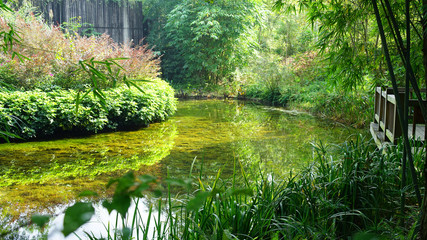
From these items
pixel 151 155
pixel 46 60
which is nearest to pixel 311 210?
pixel 151 155

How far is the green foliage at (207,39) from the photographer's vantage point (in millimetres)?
16109

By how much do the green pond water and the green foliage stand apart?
8.03m

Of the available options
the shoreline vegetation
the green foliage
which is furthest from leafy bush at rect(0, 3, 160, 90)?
the green foliage

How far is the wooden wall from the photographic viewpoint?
1486 cm

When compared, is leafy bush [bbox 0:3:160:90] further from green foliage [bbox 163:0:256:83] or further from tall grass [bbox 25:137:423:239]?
green foliage [bbox 163:0:256:83]

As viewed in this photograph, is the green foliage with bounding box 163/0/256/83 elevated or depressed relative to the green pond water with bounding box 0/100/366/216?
elevated

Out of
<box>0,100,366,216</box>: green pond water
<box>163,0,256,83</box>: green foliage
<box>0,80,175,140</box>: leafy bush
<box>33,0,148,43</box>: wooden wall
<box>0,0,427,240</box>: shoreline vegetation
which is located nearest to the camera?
<box>0,0,427,240</box>: shoreline vegetation

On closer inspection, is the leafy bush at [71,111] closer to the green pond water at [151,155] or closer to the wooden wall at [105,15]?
the green pond water at [151,155]

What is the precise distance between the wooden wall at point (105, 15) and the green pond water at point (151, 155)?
8743mm

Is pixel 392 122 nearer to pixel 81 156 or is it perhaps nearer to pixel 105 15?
pixel 81 156

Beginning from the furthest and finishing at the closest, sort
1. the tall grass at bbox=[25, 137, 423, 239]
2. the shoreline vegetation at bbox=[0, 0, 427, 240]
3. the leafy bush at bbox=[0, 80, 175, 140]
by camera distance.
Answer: the leafy bush at bbox=[0, 80, 175, 140]
the tall grass at bbox=[25, 137, 423, 239]
the shoreline vegetation at bbox=[0, 0, 427, 240]

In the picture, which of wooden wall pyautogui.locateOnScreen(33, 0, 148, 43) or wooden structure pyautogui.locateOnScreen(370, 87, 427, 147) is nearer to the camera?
wooden structure pyautogui.locateOnScreen(370, 87, 427, 147)

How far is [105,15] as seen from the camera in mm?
16516

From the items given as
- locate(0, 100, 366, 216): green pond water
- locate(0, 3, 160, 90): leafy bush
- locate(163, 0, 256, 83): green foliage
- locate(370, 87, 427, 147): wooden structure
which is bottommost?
locate(0, 100, 366, 216): green pond water
